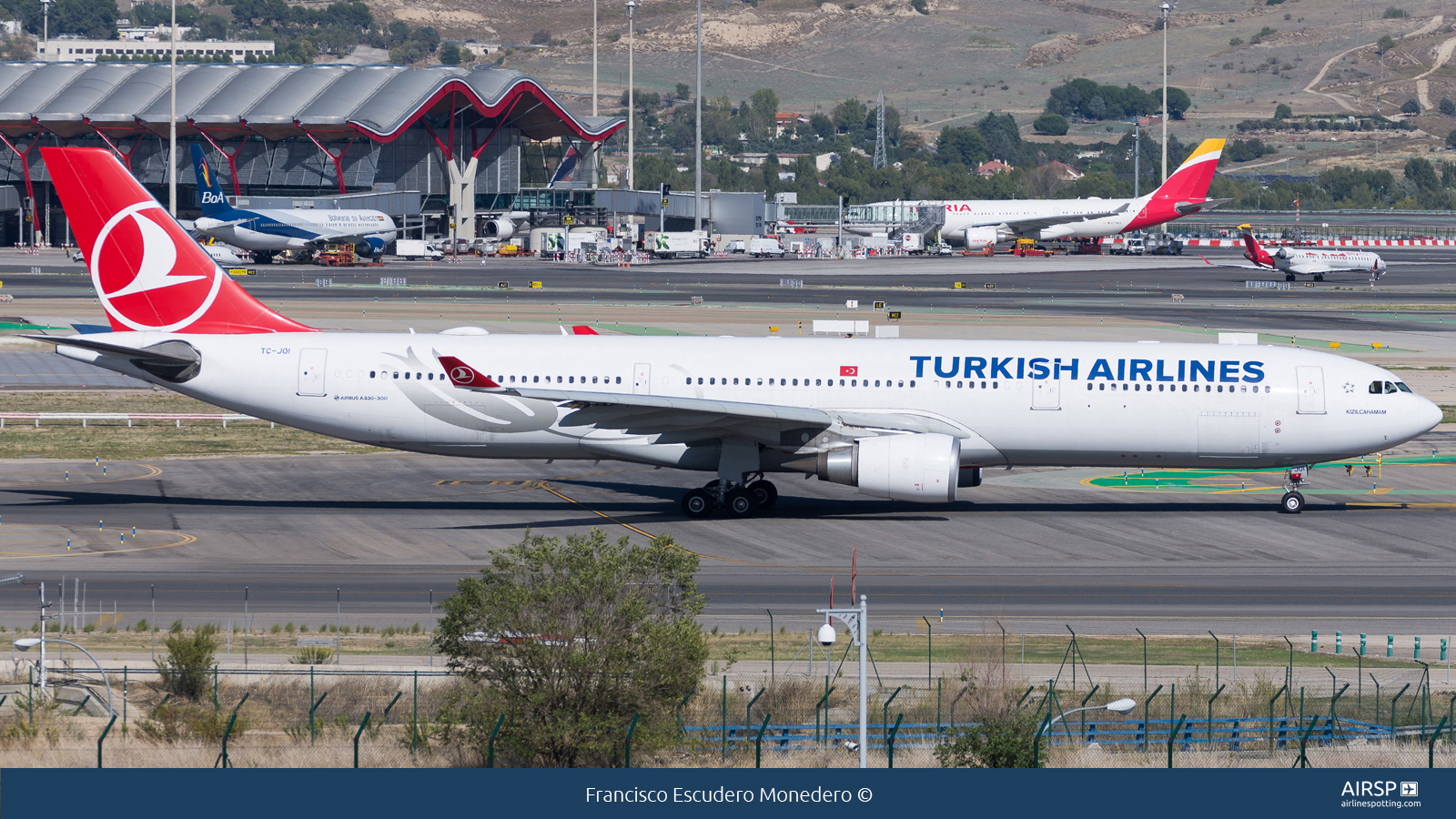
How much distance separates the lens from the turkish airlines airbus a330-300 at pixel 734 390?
1661 inches

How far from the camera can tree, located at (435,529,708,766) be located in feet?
73.6

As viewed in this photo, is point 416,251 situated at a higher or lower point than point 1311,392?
higher

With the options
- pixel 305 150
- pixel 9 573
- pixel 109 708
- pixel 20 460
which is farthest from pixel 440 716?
pixel 305 150

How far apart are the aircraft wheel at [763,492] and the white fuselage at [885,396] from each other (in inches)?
41.6

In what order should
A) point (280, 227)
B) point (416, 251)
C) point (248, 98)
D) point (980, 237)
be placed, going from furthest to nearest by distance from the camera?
point (980, 237) → point (248, 98) → point (416, 251) → point (280, 227)

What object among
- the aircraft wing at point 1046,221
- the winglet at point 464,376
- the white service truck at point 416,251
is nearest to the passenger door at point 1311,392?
the winglet at point 464,376

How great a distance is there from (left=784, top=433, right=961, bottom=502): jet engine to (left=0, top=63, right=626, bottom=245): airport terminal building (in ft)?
428

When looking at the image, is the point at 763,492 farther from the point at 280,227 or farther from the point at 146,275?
the point at 280,227

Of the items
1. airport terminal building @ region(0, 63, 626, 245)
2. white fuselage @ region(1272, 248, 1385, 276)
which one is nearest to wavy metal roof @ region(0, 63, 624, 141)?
airport terminal building @ region(0, 63, 626, 245)

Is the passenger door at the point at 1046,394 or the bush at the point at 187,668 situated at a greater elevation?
the passenger door at the point at 1046,394

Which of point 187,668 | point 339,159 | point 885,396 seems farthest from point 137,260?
point 339,159

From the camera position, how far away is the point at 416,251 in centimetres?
15738

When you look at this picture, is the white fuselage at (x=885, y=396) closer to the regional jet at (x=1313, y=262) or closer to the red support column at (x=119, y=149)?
the regional jet at (x=1313, y=262)

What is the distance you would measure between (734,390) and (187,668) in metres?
20.2
